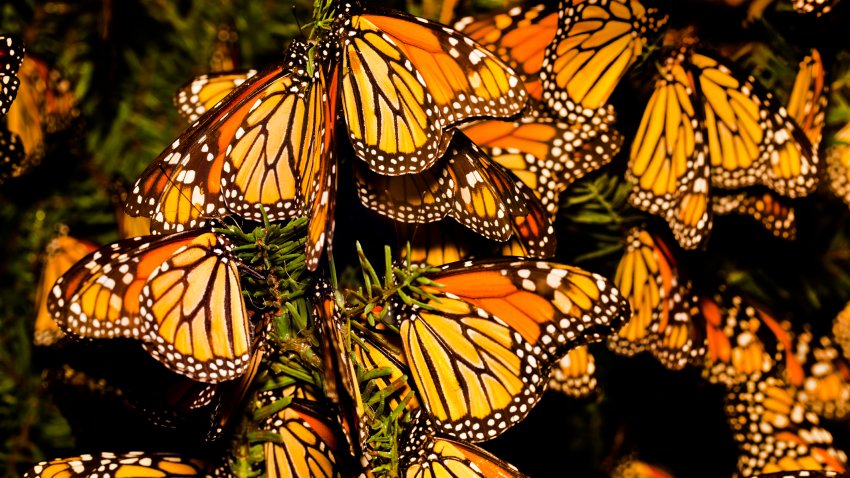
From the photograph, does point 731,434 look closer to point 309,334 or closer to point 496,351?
point 496,351

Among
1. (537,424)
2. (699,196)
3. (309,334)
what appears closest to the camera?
(309,334)

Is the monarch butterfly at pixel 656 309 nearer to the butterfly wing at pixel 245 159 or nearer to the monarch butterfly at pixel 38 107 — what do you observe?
the butterfly wing at pixel 245 159

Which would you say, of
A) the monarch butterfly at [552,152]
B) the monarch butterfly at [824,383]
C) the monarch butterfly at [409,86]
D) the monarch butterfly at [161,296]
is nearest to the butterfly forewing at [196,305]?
the monarch butterfly at [161,296]

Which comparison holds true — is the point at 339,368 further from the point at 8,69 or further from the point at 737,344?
the point at 737,344

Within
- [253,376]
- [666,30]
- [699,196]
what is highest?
[666,30]

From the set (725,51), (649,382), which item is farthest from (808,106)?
(649,382)

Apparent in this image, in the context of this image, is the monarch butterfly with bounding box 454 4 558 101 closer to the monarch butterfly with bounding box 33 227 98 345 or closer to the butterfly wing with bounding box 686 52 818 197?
the butterfly wing with bounding box 686 52 818 197

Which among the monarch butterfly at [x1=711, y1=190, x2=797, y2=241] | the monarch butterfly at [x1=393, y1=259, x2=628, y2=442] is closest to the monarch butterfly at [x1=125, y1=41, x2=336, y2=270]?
the monarch butterfly at [x1=393, y1=259, x2=628, y2=442]
